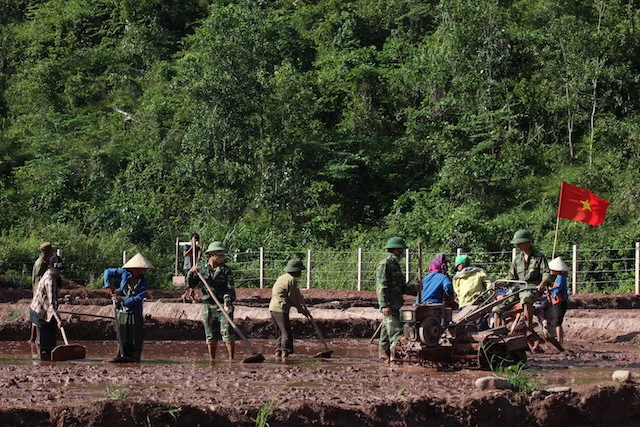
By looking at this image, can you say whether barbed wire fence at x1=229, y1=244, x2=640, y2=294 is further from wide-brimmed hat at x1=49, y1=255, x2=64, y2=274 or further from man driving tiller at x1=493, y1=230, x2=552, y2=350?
wide-brimmed hat at x1=49, y1=255, x2=64, y2=274

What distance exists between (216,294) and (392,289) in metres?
2.48

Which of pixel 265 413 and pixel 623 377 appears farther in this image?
pixel 623 377

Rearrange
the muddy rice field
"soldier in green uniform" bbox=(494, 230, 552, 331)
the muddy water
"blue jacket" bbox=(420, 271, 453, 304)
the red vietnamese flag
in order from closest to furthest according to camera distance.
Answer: the muddy rice field < the muddy water < "blue jacket" bbox=(420, 271, 453, 304) < "soldier in green uniform" bbox=(494, 230, 552, 331) < the red vietnamese flag

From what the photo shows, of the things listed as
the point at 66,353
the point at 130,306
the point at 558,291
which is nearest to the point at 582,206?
the point at 558,291

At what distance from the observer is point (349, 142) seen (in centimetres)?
4053

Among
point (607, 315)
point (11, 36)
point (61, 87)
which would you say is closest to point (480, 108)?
point (607, 315)

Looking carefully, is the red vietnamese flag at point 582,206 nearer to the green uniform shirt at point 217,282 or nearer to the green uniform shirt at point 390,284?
the green uniform shirt at point 390,284

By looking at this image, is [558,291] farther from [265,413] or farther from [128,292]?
[265,413]

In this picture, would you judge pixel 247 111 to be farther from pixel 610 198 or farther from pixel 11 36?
pixel 11 36

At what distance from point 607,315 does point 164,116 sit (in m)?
25.5

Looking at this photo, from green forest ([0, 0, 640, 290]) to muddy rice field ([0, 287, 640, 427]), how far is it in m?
14.1

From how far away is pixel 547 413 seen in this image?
987cm

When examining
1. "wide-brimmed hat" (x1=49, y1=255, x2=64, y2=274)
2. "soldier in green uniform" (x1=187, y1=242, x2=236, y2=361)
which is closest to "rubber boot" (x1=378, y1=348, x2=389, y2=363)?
"soldier in green uniform" (x1=187, y1=242, x2=236, y2=361)

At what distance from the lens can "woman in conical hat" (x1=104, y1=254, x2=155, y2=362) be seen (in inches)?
549
